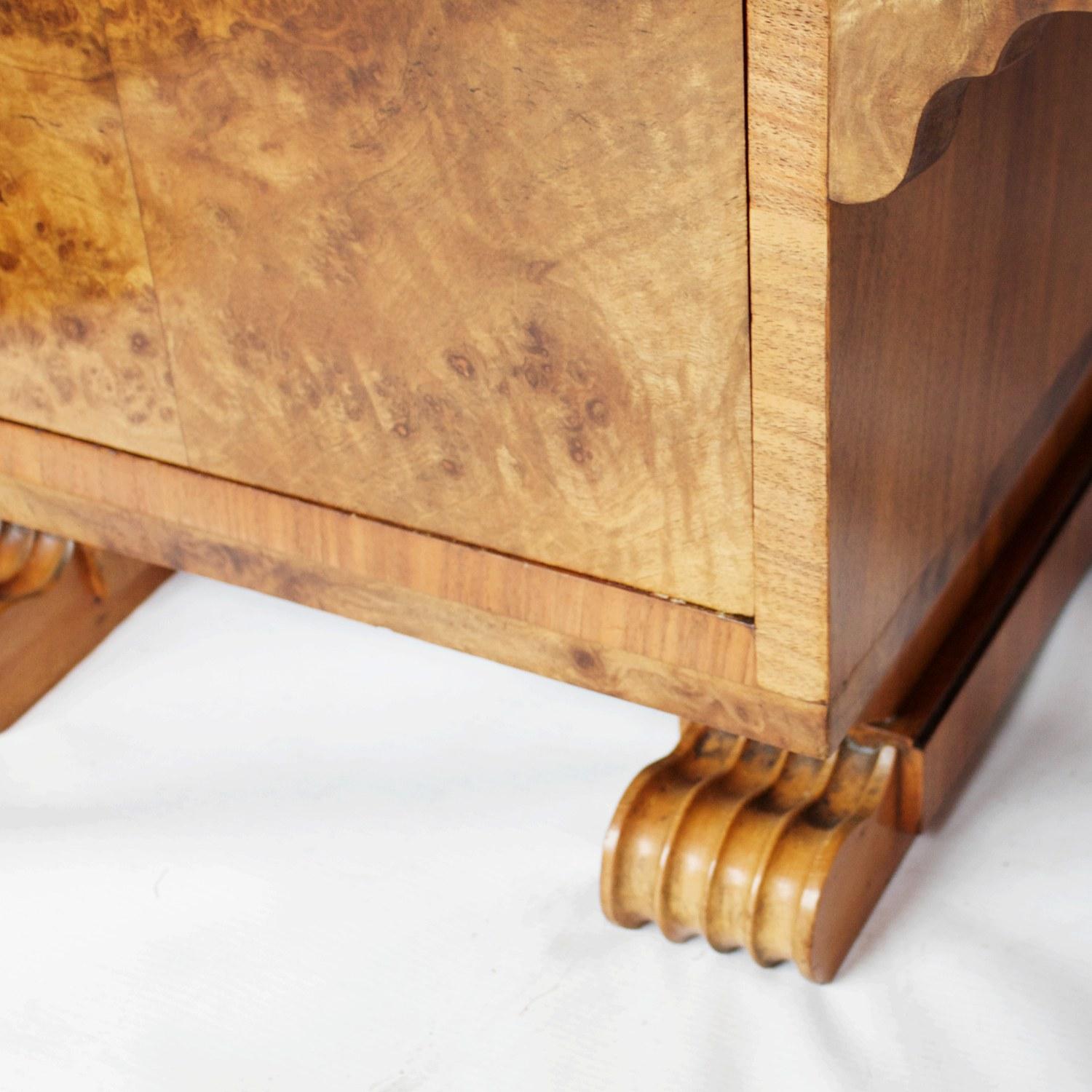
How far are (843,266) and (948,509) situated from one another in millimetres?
232

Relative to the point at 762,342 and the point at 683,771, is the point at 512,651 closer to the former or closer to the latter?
the point at 683,771

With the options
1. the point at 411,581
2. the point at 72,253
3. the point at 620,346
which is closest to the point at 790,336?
the point at 620,346

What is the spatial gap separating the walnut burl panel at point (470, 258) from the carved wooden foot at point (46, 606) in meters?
0.27

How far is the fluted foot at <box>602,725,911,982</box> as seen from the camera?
2.67 feet

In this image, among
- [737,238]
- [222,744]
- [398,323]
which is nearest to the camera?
[737,238]

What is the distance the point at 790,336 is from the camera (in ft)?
2.15

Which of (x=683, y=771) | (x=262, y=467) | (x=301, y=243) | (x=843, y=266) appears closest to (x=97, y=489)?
(x=262, y=467)

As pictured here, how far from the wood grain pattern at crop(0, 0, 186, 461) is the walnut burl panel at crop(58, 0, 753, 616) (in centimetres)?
1

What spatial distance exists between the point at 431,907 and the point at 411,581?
18 centimetres

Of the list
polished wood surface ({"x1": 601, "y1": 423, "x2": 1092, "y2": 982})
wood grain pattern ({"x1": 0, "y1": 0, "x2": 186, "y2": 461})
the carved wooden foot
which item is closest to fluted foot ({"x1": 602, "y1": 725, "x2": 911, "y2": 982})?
polished wood surface ({"x1": 601, "y1": 423, "x2": 1092, "y2": 982})

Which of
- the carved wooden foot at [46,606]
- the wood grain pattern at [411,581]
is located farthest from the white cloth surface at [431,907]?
the wood grain pattern at [411,581]

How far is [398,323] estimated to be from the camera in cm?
75

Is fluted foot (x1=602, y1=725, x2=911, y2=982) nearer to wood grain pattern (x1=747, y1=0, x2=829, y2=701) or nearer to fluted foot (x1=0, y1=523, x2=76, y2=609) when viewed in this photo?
wood grain pattern (x1=747, y1=0, x2=829, y2=701)

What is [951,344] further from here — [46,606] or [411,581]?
[46,606]
